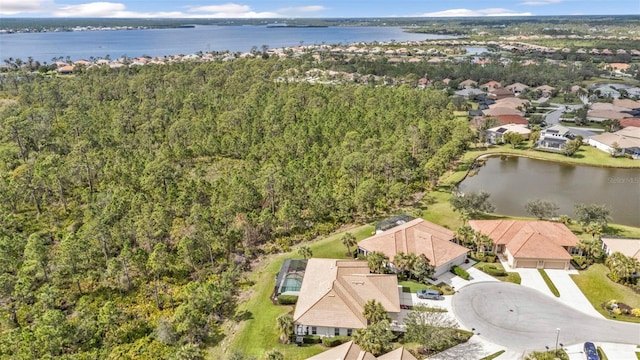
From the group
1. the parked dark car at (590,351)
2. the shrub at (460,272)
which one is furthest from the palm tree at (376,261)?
the parked dark car at (590,351)

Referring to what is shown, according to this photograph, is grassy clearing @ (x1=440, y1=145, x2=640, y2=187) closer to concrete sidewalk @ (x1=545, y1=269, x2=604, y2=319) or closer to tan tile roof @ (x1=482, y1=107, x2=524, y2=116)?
tan tile roof @ (x1=482, y1=107, x2=524, y2=116)

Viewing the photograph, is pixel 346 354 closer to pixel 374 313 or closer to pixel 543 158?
pixel 374 313

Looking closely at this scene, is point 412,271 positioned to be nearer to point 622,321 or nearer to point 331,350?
point 331,350

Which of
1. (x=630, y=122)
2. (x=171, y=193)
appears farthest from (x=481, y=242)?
(x=630, y=122)

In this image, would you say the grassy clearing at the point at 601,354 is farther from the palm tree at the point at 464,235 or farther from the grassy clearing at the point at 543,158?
the grassy clearing at the point at 543,158

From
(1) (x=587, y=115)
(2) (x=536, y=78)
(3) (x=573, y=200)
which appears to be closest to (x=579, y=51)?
(2) (x=536, y=78)

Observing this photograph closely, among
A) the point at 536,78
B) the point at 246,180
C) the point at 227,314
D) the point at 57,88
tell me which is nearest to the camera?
the point at 227,314
